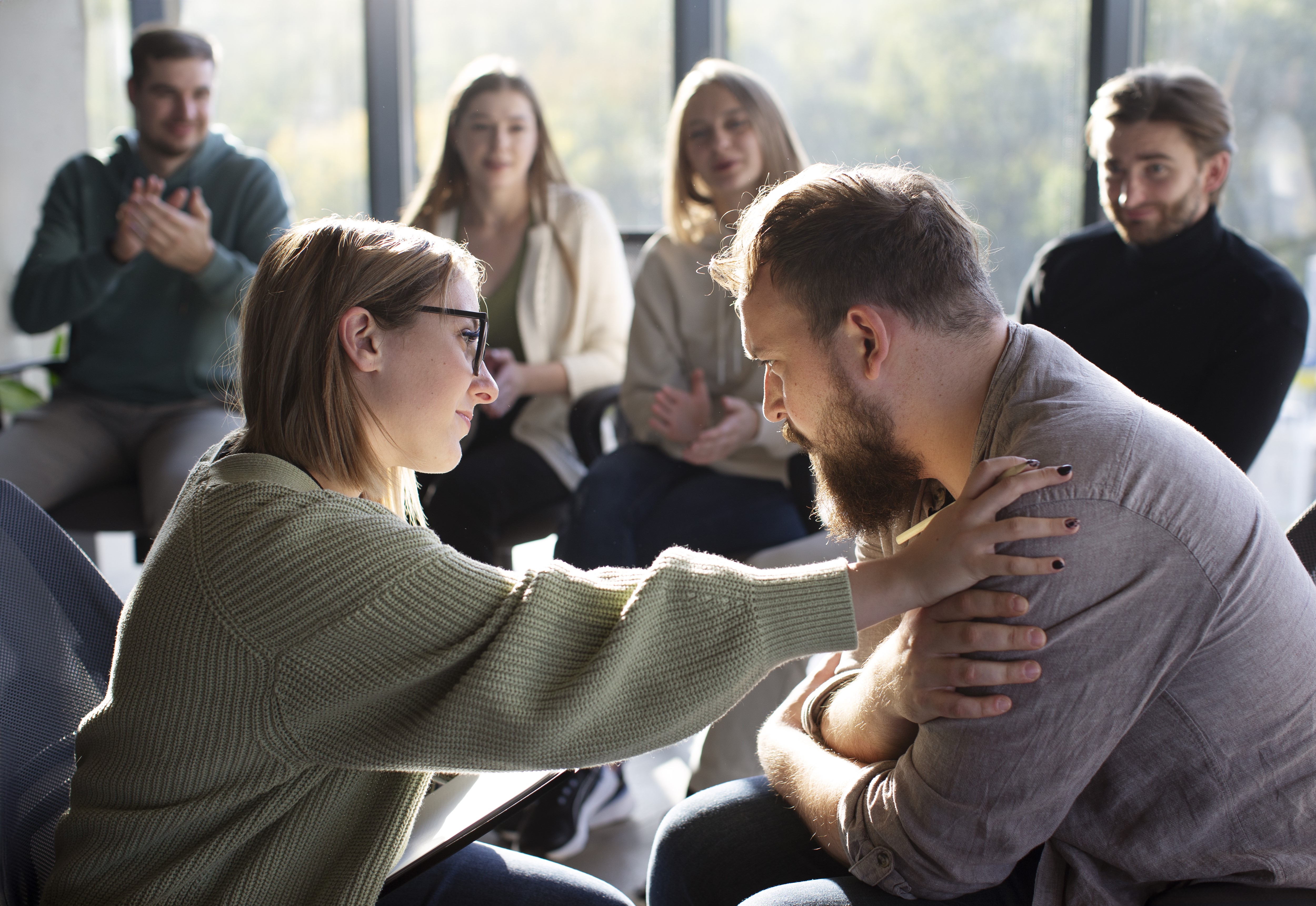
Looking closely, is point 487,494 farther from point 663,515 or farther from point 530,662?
point 530,662

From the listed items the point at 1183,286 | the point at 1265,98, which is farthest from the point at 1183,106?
the point at 1265,98

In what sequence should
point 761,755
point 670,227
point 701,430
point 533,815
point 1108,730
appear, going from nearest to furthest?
point 1108,730
point 761,755
point 533,815
point 701,430
point 670,227

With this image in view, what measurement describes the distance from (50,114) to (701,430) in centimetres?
300

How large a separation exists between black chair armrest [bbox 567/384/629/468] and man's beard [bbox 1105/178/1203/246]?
129 cm

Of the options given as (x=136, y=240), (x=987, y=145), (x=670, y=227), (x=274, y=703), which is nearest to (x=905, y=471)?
(x=274, y=703)

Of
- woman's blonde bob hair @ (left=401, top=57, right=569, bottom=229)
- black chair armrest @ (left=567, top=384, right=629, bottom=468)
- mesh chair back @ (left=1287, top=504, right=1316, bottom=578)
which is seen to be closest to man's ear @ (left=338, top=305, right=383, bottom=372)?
mesh chair back @ (left=1287, top=504, right=1316, bottom=578)

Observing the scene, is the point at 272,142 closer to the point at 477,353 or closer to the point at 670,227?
the point at 670,227

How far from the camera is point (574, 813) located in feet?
7.84

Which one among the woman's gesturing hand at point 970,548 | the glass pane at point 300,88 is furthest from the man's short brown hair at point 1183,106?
the glass pane at point 300,88

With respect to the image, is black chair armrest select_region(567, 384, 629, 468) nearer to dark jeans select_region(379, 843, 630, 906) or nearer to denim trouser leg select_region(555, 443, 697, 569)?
denim trouser leg select_region(555, 443, 697, 569)

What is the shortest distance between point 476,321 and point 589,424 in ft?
4.82

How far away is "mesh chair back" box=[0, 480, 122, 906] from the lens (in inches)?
46.9

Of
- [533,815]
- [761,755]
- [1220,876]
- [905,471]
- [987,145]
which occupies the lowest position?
[533,815]

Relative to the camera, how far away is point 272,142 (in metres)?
4.44
